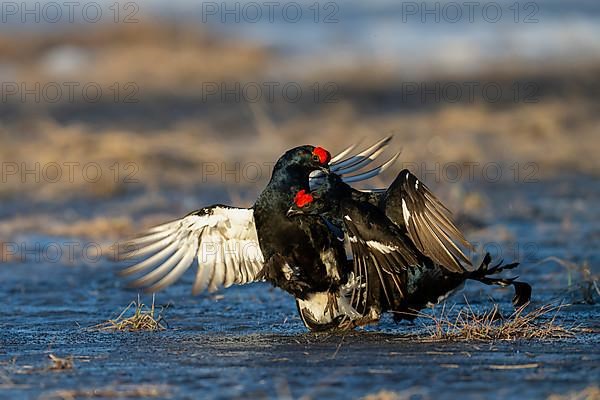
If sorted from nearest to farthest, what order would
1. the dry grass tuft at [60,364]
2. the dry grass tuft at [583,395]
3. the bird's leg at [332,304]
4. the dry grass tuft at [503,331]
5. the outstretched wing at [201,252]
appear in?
the dry grass tuft at [583,395] < the dry grass tuft at [60,364] < the dry grass tuft at [503,331] < the bird's leg at [332,304] < the outstretched wing at [201,252]

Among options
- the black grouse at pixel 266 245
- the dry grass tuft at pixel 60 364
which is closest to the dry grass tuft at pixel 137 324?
the black grouse at pixel 266 245

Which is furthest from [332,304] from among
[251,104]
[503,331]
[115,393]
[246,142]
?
[251,104]

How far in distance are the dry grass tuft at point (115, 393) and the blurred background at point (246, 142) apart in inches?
7.1

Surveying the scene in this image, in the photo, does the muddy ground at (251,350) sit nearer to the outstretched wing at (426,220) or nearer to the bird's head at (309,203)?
the outstretched wing at (426,220)

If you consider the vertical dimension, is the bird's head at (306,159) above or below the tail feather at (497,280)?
above

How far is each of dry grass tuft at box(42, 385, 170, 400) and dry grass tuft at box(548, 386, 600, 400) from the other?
173cm

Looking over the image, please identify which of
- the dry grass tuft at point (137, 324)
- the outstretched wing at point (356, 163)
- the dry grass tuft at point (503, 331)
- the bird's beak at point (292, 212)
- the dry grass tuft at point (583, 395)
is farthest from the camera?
the outstretched wing at point (356, 163)

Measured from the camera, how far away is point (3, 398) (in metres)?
5.48

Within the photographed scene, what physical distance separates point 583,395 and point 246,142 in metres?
13.0

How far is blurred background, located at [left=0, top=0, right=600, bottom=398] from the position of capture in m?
7.84

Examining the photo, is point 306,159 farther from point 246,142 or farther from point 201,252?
point 246,142

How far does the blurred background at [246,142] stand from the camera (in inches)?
309

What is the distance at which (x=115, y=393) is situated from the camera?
215 inches

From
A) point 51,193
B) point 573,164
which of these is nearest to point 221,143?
point 51,193
